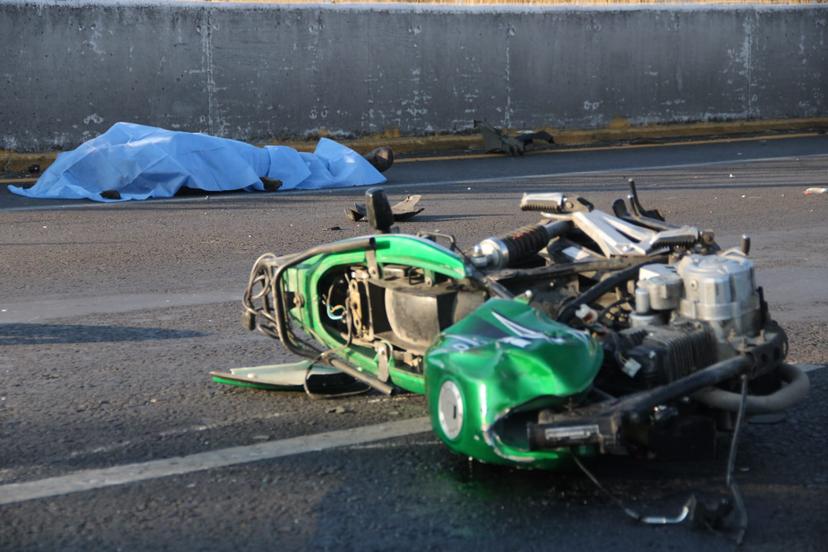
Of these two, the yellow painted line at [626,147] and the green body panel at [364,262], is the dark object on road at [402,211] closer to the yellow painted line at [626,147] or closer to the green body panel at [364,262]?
the green body panel at [364,262]

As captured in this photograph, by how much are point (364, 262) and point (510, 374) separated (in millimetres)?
1150

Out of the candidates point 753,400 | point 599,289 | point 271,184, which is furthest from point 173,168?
point 753,400

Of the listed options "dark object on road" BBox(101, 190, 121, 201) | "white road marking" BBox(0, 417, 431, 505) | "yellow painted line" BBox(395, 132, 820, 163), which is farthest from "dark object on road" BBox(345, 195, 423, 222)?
"yellow painted line" BBox(395, 132, 820, 163)

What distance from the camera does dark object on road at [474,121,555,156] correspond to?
699 inches

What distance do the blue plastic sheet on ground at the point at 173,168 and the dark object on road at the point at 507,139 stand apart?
12.1ft

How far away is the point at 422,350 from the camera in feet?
15.0

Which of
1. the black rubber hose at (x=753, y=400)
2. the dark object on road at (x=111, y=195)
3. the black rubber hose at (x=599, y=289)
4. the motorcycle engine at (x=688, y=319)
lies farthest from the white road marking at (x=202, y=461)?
the dark object on road at (x=111, y=195)

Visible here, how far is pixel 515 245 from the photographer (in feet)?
15.9

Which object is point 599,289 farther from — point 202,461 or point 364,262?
point 202,461

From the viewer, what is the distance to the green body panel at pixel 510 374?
12.6ft

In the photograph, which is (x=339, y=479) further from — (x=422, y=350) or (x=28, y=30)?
(x=28, y=30)

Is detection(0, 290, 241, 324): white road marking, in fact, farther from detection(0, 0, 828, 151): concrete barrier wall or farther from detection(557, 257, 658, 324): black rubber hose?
Result: detection(0, 0, 828, 151): concrete barrier wall

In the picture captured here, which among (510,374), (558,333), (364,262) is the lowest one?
(510,374)

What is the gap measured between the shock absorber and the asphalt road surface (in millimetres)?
700
